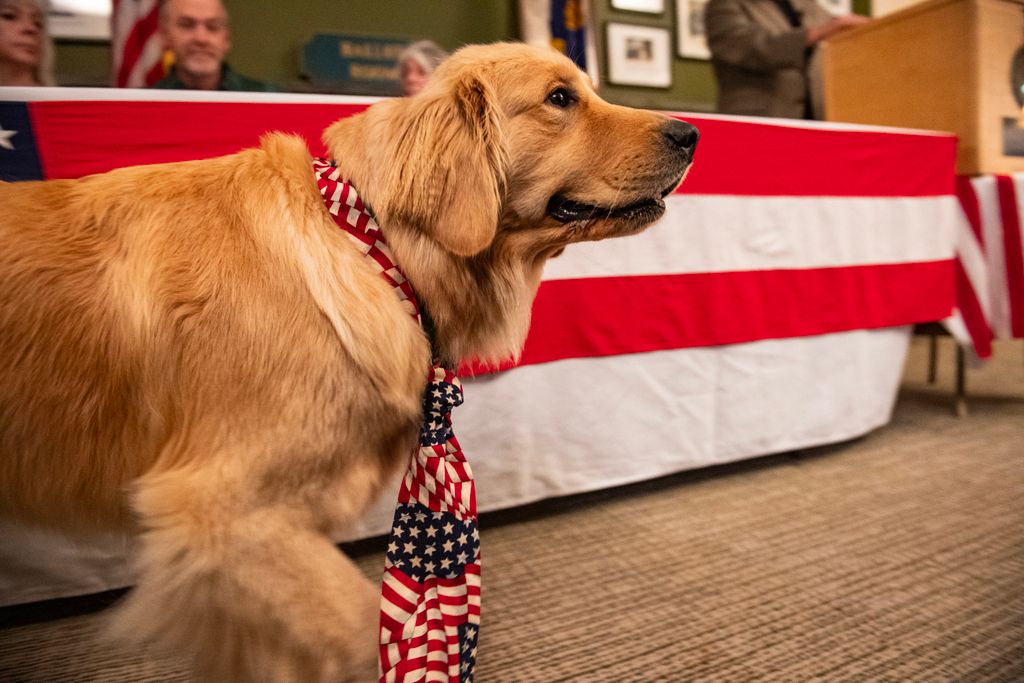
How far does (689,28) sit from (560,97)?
13.7 ft

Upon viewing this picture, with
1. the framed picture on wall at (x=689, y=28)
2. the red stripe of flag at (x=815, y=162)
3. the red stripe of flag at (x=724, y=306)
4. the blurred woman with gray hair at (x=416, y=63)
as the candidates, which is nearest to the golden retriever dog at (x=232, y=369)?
the red stripe of flag at (x=724, y=306)

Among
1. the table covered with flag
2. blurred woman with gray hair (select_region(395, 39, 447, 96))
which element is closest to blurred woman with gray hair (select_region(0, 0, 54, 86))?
the table covered with flag

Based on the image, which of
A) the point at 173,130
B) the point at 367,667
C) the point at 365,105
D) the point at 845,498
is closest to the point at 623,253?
the point at 365,105

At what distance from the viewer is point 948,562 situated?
1.50 m

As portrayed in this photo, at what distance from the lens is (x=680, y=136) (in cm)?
108

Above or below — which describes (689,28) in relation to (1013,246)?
above

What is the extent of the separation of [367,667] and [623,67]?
4319 millimetres

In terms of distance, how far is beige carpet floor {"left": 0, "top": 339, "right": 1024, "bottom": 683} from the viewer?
117 cm

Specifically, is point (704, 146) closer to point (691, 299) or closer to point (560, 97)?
point (691, 299)

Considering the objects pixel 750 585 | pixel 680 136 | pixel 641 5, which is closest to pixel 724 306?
pixel 750 585

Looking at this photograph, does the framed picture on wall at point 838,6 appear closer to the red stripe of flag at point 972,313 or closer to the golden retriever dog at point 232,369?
the red stripe of flag at point 972,313

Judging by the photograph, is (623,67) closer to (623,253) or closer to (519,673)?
(623,253)

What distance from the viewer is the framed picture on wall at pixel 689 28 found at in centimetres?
459

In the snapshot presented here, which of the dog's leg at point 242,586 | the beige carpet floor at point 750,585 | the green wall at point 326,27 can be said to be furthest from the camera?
the green wall at point 326,27
